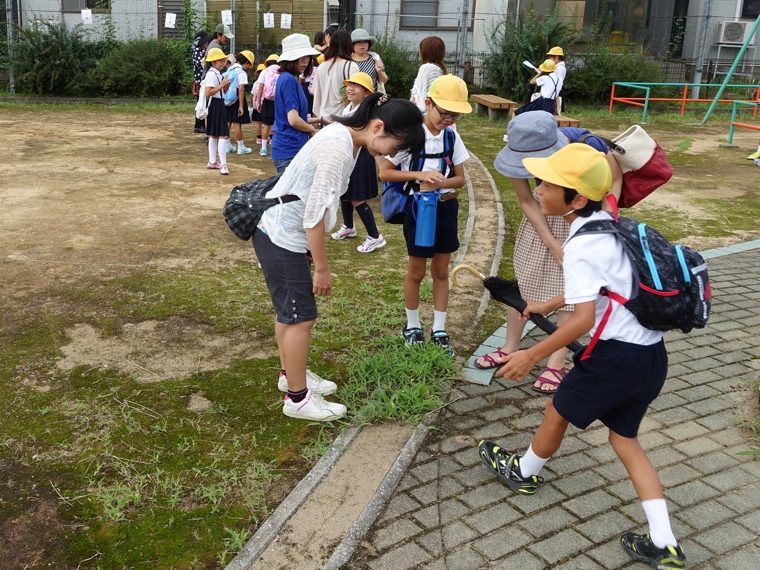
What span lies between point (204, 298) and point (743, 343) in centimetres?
379

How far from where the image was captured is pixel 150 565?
2744 mm

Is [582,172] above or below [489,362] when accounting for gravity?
above

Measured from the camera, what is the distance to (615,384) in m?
2.70

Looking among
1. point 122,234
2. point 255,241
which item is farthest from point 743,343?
point 122,234

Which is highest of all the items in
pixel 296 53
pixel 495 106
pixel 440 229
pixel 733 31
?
pixel 733 31

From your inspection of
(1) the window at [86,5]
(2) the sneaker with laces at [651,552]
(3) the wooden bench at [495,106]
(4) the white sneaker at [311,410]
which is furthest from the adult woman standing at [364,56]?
(1) the window at [86,5]

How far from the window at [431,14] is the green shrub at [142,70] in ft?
19.2

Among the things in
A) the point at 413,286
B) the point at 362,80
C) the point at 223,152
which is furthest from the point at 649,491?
the point at 223,152

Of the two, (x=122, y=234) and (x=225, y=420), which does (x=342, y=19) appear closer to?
(x=122, y=234)

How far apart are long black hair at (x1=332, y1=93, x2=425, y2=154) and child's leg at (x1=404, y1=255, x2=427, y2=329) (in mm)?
1086

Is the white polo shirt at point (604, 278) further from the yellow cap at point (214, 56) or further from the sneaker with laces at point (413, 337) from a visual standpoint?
the yellow cap at point (214, 56)

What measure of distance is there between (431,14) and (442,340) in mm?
16326

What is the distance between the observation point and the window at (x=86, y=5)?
18.6 m

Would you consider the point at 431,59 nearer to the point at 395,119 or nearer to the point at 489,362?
the point at 489,362
